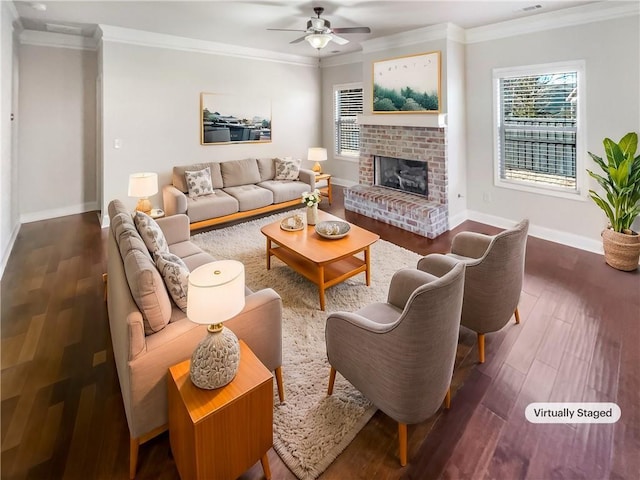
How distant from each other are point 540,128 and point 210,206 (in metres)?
4.66

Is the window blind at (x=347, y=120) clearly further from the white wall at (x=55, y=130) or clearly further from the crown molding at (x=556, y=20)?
the white wall at (x=55, y=130)

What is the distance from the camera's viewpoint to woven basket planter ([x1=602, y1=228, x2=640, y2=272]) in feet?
11.6

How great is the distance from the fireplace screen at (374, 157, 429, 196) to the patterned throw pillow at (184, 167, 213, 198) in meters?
2.88

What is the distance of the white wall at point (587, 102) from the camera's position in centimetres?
367

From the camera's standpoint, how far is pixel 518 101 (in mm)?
4625

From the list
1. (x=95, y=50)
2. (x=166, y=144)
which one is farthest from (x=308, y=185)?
(x=95, y=50)

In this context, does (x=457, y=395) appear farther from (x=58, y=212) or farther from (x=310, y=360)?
(x=58, y=212)

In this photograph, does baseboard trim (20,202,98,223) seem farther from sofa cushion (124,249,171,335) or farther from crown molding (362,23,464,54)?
crown molding (362,23,464,54)

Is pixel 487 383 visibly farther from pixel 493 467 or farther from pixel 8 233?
pixel 8 233

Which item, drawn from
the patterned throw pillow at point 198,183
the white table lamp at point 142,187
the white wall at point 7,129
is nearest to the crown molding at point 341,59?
the patterned throw pillow at point 198,183

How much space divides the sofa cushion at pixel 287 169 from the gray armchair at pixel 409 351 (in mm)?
4772

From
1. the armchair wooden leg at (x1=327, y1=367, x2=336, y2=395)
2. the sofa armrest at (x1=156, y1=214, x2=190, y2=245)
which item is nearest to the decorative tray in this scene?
the sofa armrest at (x1=156, y1=214, x2=190, y2=245)

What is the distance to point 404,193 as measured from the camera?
562 cm

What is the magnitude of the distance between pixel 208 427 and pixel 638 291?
3.95m
